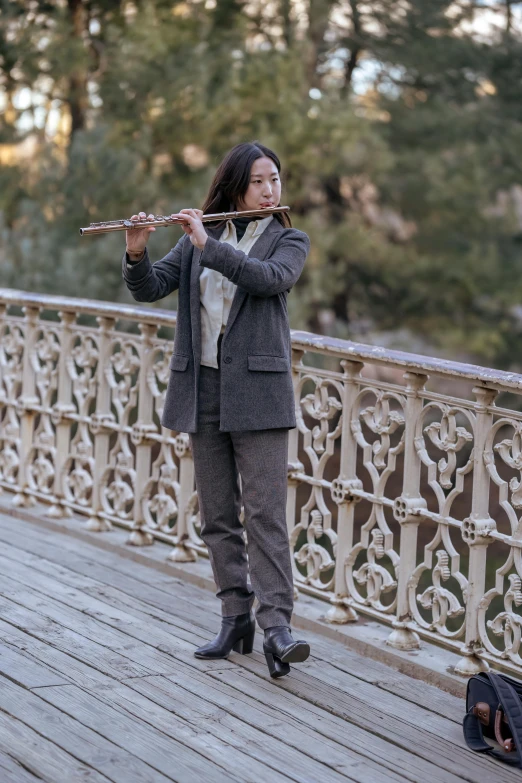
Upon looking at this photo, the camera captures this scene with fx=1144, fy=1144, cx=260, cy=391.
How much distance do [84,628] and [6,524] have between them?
6.04ft

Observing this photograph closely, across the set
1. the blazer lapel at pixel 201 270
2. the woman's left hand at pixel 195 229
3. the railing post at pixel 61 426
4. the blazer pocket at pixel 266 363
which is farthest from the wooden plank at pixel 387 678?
the railing post at pixel 61 426

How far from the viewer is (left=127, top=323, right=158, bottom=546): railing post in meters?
5.33

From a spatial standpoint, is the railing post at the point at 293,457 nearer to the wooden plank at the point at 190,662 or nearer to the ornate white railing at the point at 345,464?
the ornate white railing at the point at 345,464

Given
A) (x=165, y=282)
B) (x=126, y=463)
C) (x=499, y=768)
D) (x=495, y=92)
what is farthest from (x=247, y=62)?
(x=499, y=768)

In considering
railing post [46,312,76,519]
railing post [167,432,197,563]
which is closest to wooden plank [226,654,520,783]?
railing post [167,432,197,563]

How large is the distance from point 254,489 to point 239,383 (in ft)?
1.20

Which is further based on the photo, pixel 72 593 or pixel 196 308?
pixel 72 593

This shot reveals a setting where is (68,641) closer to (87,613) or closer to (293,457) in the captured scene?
(87,613)

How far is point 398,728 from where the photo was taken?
133 inches

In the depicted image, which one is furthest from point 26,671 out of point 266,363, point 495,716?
point 495,716

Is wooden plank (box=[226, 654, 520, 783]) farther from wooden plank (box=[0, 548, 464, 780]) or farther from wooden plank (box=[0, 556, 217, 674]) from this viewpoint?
wooden plank (box=[0, 548, 464, 780])

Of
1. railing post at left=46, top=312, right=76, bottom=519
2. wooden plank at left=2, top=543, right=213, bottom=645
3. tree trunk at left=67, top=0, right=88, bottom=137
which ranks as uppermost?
tree trunk at left=67, top=0, right=88, bottom=137

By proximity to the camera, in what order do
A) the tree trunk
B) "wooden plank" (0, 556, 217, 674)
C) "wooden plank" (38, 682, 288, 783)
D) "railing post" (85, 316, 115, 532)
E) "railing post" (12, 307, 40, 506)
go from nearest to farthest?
"wooden plank" (38, 682, 288, 783), "wooden plank" (0, 556, 217, 674), "railing post" (85, 316, 115, 532), "railing post" (12, 307, 40, 506), the tree trunk

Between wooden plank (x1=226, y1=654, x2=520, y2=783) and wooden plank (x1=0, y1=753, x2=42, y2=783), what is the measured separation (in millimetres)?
990
